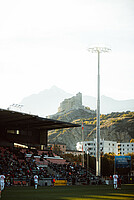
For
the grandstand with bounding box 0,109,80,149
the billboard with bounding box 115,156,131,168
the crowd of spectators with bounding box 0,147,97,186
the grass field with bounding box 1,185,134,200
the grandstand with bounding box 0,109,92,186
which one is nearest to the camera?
the grass field with bounding box 1,185,134,200

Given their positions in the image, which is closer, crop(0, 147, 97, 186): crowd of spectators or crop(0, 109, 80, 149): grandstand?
crop(0, 147, 97, 186): crowd of spectators

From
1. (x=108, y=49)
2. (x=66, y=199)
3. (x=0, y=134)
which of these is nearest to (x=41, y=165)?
(x=0, y=134)

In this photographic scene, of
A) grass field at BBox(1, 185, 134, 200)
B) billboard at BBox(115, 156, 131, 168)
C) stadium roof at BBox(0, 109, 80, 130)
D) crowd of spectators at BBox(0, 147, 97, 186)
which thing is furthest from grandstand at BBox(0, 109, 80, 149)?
grass field at BBox(1, 185, 134, 200)

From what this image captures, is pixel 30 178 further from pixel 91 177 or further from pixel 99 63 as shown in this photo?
pixel 99 63

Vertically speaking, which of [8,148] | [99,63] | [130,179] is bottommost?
[130,179]

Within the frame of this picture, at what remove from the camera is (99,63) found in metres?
59.3

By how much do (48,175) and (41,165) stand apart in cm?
485

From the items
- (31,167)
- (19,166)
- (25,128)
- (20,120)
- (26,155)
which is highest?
(20,120)

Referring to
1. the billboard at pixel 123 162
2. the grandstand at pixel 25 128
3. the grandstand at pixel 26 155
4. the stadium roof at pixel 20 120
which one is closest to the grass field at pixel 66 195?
the grandstand at pixel 26 155

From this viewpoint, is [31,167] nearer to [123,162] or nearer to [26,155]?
[26,155]

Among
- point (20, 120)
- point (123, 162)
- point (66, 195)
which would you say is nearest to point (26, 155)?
point (20, 120)

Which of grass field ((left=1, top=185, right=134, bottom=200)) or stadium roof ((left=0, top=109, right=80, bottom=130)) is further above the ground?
stadium roof ((left=0, top=109, right=80, bottom=130))

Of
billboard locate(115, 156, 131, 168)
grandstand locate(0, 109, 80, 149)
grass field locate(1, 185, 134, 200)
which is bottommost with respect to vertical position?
grass field locate(1, 185, 134, 200)

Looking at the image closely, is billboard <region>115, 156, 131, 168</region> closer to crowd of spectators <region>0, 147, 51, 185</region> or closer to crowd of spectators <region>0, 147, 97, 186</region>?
crowd of spectators <region>0, 147, 97, 186</region>
